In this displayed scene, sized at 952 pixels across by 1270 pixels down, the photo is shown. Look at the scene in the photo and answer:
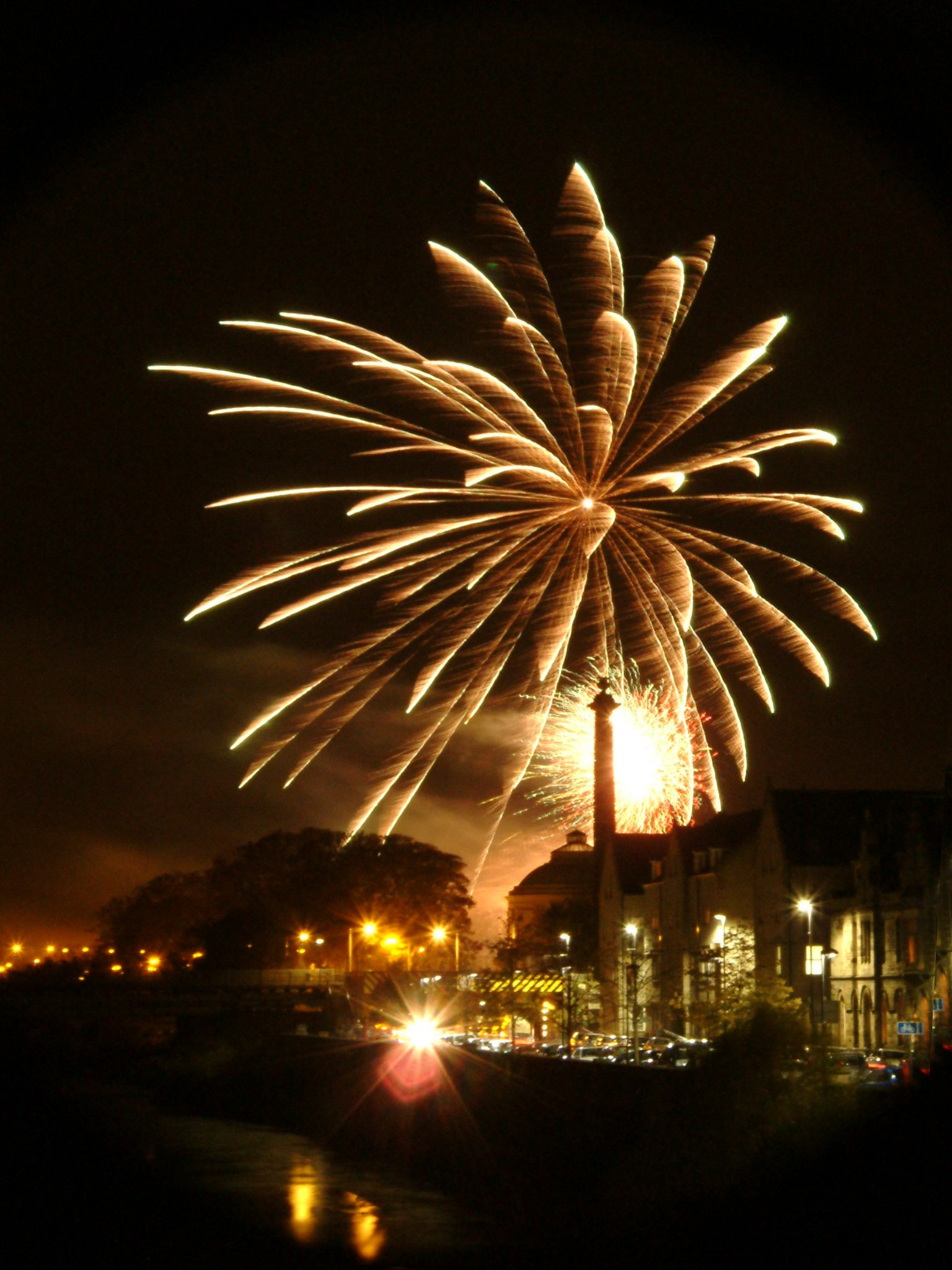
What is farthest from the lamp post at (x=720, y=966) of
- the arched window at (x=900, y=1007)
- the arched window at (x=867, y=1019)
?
the arched window at (x=900, y=1007)

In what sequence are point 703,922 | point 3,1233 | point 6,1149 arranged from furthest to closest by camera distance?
point 703,922, point 6,1149, point 3,1233

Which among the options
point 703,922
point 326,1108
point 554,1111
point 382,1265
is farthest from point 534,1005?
point 382,1265

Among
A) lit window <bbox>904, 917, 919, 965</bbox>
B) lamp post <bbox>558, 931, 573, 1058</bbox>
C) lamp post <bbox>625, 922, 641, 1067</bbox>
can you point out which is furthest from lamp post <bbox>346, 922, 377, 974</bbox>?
lit window <bbox>904, 917, 919, 965</bbox>

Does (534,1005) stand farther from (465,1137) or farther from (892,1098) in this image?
(892,1098)

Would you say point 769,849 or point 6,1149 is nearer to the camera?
point 6,1149

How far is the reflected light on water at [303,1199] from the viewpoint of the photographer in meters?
51.7

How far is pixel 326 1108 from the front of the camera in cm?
7894

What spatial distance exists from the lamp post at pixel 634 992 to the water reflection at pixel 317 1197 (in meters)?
10.5

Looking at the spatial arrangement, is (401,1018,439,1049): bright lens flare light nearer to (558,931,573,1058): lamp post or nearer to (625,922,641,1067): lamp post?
(558,931,573,1058): lamp post

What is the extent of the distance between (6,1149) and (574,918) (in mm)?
51457

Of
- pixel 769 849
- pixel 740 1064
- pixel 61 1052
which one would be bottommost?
pixel 61 1052

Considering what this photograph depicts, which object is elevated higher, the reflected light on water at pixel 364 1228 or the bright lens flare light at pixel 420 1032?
the bright lens flare light at pixel 420 1032

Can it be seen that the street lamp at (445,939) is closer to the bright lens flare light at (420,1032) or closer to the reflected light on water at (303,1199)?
the bright lens flare light at (420,1032)

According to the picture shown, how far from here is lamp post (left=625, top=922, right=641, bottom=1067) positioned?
227ft
